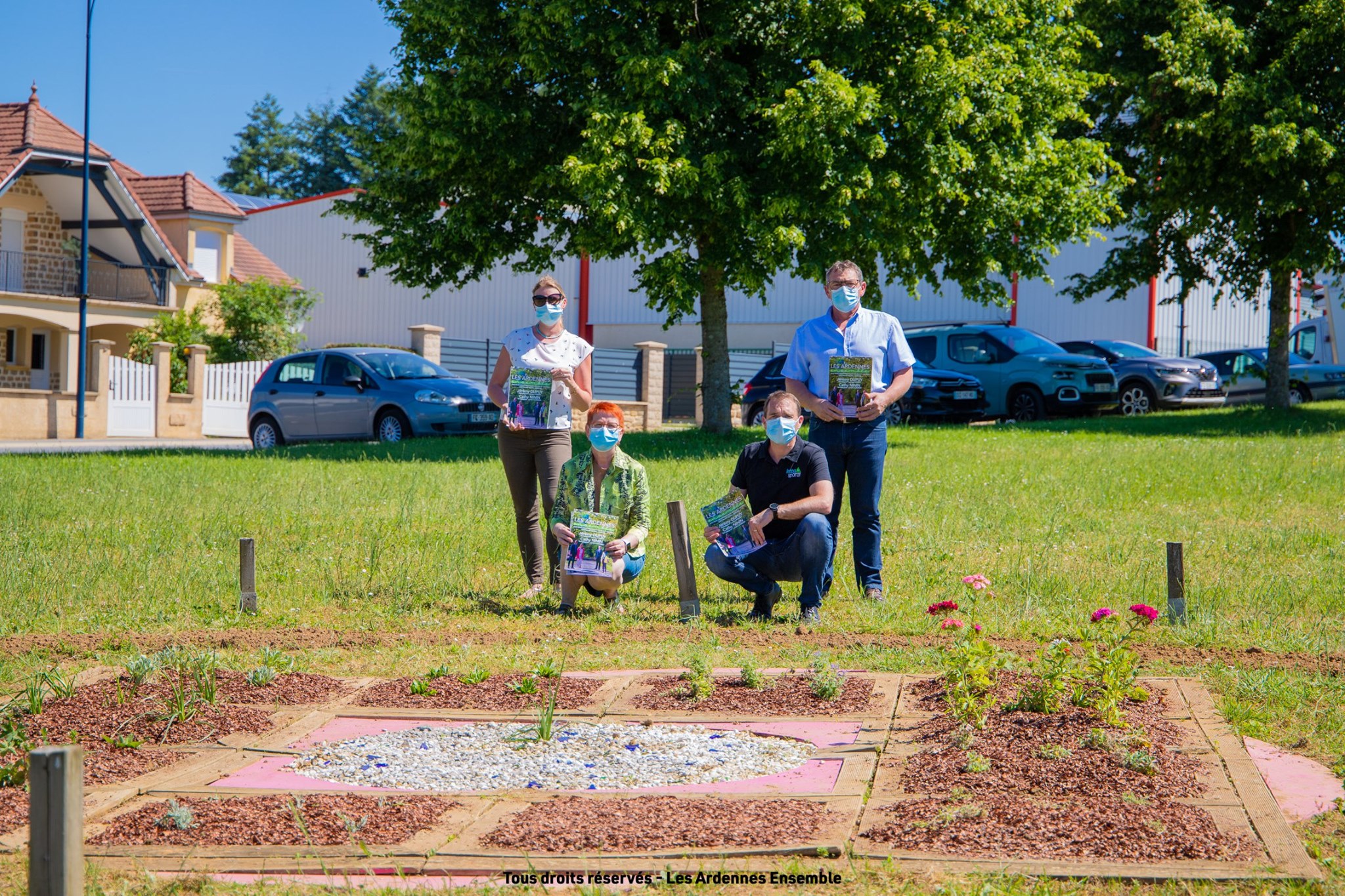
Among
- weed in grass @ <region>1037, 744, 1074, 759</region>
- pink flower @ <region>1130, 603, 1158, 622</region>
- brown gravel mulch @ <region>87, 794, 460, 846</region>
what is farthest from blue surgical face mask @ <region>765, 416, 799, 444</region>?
brown gravel mulch @ <region>87, 794, 460, 846</region>

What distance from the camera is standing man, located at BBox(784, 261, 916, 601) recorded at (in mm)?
7609

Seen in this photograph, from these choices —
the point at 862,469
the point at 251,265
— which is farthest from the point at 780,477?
the point at 251,265

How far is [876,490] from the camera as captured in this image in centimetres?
768

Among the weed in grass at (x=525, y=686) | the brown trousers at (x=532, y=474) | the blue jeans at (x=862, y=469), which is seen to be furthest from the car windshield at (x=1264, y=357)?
the weed in grass at (x=525, y=686)

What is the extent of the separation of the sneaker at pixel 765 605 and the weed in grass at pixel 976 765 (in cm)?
295

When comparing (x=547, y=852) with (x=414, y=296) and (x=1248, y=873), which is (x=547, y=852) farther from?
(x=414, y=296)

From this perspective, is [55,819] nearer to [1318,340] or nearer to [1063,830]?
[1063,830]

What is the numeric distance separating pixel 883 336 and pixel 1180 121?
13.7 meters

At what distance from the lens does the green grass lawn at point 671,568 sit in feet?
21.3

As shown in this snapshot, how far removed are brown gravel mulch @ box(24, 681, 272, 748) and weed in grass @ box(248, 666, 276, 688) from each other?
300 millimetres

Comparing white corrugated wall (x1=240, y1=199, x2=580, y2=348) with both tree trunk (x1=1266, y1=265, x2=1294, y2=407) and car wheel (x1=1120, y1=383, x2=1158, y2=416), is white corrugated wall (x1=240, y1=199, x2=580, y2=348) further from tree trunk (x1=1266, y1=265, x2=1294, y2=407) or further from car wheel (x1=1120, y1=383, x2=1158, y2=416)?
tree trunk (x1=1266, y1=265, x2=1294, y2=407)

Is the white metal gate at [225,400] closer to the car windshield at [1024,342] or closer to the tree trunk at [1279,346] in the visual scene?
the car windshield at [1024,342]

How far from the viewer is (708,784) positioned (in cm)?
444

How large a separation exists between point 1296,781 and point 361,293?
146 feet
